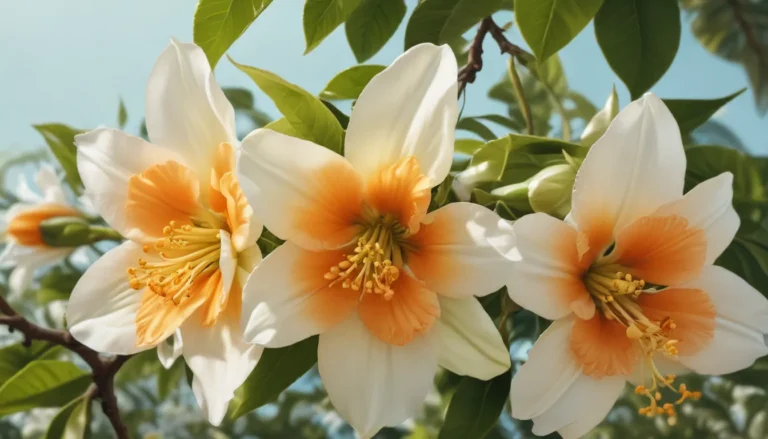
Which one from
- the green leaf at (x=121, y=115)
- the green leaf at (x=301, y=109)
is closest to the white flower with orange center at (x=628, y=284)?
the green leaf at (x=301, y=109)

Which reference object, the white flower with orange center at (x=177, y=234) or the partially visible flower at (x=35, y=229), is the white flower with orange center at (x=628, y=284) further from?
the partially visible flower at (x=35, y=229)

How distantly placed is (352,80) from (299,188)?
15 centimetres

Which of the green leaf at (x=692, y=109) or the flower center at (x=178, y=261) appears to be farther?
the green leaf at (x=692, y=109)

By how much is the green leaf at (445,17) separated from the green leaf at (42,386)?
38cm

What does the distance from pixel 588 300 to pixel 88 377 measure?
0.41 metres

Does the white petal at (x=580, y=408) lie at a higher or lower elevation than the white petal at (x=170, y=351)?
lower

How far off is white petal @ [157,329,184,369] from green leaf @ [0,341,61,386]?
0.78 ft

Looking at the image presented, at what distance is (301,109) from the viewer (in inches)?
14.8

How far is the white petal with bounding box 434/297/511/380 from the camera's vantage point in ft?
1.16

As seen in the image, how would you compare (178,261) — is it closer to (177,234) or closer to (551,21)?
(177,234)

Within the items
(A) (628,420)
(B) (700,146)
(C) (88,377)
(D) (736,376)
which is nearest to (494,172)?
(B) (700,146)

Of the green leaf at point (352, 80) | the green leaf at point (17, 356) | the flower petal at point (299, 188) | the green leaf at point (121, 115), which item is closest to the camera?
the flower petal at point (299, 188)

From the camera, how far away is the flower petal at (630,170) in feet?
1.18

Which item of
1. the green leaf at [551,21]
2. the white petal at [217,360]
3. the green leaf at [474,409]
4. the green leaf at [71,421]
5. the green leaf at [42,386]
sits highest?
the green leaf at [551,21]
